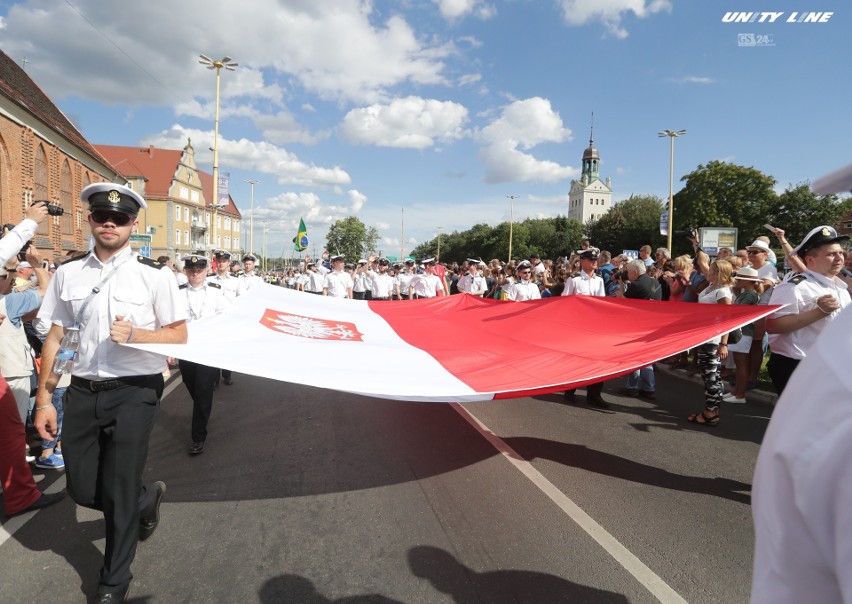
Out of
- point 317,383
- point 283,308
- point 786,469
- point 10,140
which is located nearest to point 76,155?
point 10,140

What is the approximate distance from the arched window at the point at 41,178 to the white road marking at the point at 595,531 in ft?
113

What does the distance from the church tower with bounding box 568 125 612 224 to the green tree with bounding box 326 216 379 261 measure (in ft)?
216

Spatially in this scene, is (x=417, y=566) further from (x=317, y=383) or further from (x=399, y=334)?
(x=399, y=334)

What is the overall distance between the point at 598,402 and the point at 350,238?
10822 centimetres

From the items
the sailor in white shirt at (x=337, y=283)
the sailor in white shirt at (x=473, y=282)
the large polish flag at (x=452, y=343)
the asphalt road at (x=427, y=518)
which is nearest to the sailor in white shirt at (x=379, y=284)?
the sailor in white shirt at (x=473, y=282)

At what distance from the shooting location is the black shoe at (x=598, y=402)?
677cm

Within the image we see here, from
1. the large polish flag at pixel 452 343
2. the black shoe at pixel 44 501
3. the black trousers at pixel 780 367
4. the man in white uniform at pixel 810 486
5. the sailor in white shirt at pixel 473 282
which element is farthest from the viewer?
the sailor in white shirt at pixel 473 282

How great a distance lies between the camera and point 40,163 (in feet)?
102

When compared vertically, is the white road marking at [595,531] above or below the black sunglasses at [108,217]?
below

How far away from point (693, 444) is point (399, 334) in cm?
350

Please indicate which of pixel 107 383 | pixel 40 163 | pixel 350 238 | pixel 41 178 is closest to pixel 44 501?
pixel 107 383

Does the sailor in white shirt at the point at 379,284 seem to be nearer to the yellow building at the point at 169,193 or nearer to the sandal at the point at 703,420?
the sandal at the point at 703,420

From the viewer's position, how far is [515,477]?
4.33 metres

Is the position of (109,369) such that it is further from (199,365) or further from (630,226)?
(630,226)
